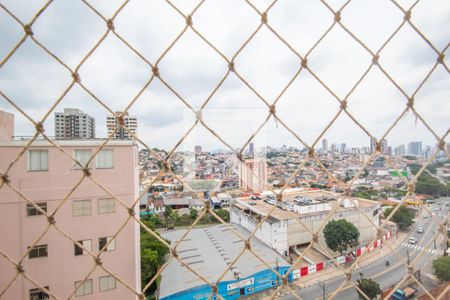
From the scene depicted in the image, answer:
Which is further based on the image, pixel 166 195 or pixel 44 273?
pixel 166 195

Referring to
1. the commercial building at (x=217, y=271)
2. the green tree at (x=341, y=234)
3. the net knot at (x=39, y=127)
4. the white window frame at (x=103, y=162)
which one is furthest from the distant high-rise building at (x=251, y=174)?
the green tree at (x=341, y=234)

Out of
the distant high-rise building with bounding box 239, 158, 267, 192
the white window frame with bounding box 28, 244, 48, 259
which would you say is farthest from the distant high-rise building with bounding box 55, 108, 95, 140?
the distant high-rise building with bounding box 239, 158, 267, 192

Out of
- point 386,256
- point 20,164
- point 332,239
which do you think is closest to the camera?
point 20,164

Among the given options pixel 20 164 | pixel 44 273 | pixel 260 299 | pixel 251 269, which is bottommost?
pixel 260 299

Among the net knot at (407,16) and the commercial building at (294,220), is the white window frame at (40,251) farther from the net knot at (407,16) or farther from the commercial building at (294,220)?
the commercial building at (294,220)

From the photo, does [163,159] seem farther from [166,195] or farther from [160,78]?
[166,195]

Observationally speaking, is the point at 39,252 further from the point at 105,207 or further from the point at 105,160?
the point at 105,160

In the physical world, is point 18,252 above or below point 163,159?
below

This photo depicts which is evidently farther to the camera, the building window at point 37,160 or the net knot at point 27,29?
the building window at point 37,160

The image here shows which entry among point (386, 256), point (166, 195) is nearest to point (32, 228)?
point (386, 256)
